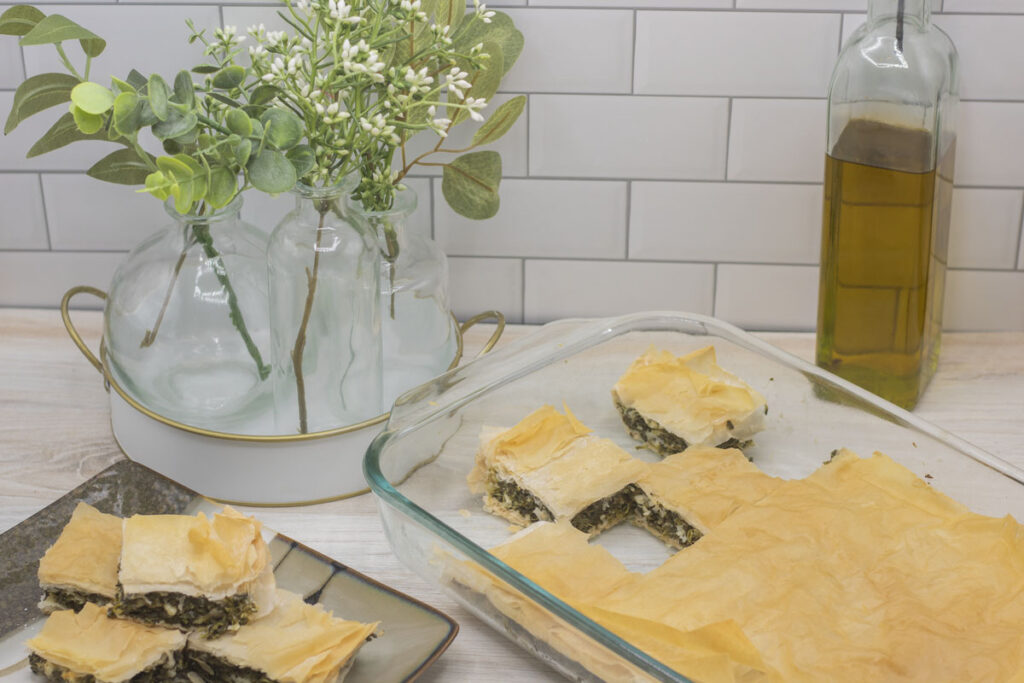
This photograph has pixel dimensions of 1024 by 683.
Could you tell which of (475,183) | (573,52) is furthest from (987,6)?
(475,183)

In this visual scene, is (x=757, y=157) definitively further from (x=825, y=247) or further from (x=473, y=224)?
(x=473, y=224)

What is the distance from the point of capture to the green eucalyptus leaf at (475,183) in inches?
38.2

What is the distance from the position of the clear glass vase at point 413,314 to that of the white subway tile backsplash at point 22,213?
15.5 inches

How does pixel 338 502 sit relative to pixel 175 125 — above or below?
below

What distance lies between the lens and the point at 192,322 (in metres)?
0.90

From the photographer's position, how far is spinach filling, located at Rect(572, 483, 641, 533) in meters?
0.78

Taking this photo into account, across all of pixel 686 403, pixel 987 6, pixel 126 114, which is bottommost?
pixel 686 403

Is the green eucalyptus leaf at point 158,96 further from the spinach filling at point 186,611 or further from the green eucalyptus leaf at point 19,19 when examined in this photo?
the spinach filling at point 186,611

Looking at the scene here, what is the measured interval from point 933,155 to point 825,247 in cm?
12

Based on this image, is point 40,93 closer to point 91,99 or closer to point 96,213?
point 91,99

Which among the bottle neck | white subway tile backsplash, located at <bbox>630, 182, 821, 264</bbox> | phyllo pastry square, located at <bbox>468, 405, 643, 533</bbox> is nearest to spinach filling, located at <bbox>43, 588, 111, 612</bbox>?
phyllo pastry square, located at <bbox>468, 405, 643, 533</bbox>

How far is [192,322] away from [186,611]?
0.32m

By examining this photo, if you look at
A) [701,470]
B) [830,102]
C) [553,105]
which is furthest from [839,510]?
[553,105]

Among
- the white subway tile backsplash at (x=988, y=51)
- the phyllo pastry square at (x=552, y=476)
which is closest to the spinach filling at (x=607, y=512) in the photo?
the phyllo pastry square at (x=552, y=476)
